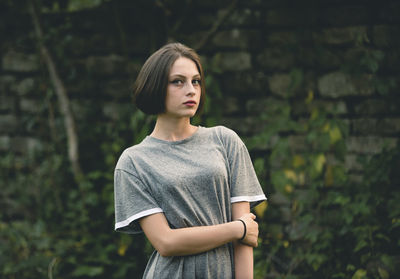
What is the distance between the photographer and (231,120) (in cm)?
380

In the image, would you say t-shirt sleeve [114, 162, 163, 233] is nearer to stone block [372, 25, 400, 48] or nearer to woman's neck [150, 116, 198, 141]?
woman's neck [150, 116, 198, 141]

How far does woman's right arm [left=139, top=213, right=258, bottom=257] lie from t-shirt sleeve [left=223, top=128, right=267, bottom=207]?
14cm

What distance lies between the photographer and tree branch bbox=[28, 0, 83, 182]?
13.3ft

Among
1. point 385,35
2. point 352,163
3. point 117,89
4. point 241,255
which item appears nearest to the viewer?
point 241,255

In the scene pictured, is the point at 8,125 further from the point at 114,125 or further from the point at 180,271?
the point at 180,271

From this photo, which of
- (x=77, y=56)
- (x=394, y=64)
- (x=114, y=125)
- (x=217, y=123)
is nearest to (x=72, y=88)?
(x=77, y=56)

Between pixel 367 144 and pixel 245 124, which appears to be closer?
pixel 367 144

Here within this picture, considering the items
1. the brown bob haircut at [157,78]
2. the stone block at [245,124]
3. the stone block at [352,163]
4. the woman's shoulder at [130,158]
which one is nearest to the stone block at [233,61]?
the stone block at [245,124]

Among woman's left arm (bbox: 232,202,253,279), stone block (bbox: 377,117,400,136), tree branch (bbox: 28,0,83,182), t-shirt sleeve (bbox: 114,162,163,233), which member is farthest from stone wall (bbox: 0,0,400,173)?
t-shirt sleeve (bbox: 114,162,163,233)

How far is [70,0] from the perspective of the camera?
13.4 ft

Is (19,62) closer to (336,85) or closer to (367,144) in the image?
(336,85)

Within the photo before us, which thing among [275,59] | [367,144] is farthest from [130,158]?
[367,144]

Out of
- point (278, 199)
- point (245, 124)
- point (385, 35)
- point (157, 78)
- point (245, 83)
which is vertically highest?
point (385, 35)

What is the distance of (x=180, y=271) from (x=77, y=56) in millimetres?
2954
